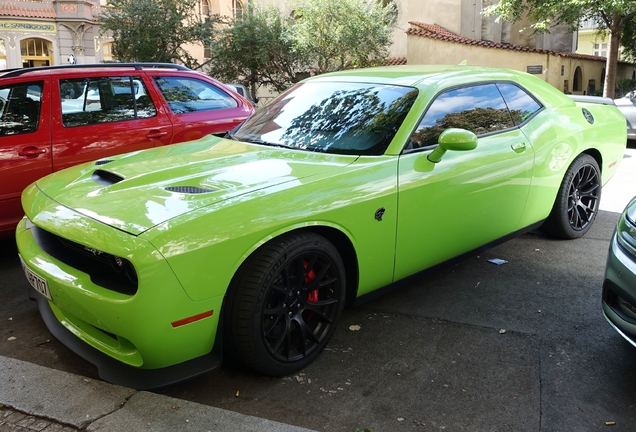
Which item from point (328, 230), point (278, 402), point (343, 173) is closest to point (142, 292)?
point (278, 402)

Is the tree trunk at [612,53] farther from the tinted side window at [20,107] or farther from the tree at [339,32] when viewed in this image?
the tinted side window at [20,107]

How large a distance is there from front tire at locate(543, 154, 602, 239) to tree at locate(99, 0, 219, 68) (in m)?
21.8

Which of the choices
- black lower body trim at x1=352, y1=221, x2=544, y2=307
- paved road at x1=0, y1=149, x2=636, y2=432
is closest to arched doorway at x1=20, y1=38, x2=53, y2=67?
paved road at x1=0, y1=149, x2=636, y2=432

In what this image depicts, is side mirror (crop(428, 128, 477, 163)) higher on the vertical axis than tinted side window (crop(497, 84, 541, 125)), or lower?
lower

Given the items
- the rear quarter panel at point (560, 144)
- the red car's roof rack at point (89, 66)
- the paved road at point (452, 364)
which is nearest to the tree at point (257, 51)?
the red car's roof rack at point (89, 66)

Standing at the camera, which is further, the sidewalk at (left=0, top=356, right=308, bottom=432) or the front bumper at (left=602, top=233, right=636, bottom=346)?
the front bumper at (left=602, top=233, right=636, bottom=346)

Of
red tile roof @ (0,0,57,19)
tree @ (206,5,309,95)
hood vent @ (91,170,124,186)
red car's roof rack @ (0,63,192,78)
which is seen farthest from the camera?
red tile roof @ (0,0,57,19)

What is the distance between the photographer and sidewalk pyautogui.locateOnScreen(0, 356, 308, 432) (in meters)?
2.60

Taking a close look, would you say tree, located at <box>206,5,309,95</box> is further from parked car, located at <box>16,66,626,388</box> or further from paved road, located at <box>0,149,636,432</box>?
paved road, located at <box>0,149,636,432</box>

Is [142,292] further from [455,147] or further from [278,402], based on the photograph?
[455,147]

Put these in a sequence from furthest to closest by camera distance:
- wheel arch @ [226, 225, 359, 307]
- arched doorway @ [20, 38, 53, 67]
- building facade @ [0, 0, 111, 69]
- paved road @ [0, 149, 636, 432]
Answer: arched doorway @ [20, 38, 53, 67] < building facade @ [0, 0, 111, 69] < wheel arch @ [226, 225, 359, 307] < paved road @ [0, 149, 636, 432]

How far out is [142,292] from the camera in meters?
2.58

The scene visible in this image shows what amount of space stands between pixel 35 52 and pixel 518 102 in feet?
107

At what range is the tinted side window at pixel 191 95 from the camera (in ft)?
20.3
